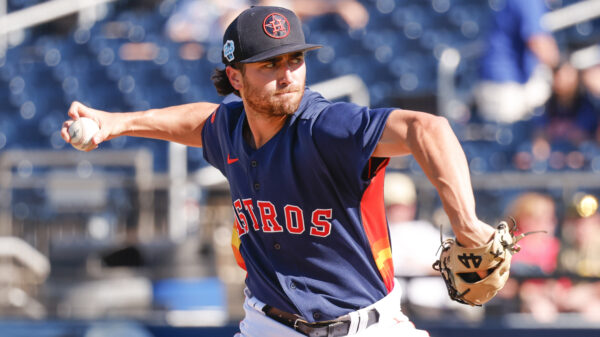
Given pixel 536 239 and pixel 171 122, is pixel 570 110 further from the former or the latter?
pixel 171 122

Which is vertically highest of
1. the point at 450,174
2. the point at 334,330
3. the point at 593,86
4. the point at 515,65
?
the point at 515,65

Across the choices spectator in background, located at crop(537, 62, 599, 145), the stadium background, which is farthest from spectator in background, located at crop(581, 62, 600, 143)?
the stadium background

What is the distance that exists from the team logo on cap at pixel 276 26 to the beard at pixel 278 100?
0.63 ft

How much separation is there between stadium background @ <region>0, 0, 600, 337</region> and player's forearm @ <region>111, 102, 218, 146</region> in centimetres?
196

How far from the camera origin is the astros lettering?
2961 mm

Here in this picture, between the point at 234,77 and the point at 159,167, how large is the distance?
18.7ft

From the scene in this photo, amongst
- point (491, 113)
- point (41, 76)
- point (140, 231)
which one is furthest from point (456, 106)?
point (41, 76)

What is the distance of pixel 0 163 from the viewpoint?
807 centimetres

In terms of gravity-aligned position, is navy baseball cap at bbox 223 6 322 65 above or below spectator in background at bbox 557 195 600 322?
above

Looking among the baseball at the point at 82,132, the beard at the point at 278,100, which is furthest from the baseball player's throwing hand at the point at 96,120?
the beard at the point at 278,100

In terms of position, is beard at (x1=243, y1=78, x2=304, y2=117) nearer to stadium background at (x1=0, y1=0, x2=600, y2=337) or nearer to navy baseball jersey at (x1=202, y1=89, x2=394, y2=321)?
navy baseball jersey at (x1=202, y1=89, x2=394, y2=321)

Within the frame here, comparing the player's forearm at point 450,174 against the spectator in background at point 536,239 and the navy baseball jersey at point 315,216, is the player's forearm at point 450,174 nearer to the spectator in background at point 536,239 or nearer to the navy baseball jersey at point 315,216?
the navy baseball jersey at point 315,216

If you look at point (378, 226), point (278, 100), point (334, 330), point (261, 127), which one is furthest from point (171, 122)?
point (334, 330)

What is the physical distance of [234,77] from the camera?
3154 millimetres
